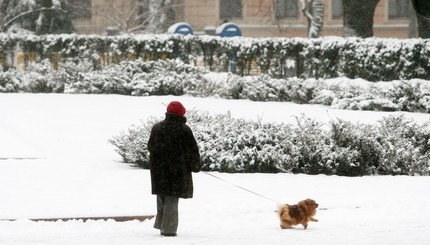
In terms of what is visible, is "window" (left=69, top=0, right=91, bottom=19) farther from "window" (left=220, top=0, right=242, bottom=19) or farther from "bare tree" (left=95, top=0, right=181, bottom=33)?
"window" (left=220, top=0, right=242, bottom=19)

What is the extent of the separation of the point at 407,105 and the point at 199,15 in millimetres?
26659

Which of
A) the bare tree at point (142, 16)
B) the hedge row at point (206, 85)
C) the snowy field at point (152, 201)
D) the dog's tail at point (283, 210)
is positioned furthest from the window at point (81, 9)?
the dog's tail at point (283, 210)

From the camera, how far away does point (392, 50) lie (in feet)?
75.4

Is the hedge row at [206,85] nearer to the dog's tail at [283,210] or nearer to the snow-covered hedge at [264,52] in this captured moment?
the snow-covered hedge at [264,52]

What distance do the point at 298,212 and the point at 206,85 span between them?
13367mm

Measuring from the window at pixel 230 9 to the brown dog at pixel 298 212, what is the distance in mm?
36704

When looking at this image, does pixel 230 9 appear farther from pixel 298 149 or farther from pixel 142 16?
pixel 298 149

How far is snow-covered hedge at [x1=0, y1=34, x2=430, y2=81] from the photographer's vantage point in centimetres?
2297

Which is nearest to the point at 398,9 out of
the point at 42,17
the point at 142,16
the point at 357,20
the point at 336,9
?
the point at 336,9

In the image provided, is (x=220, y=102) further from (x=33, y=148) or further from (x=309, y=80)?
(x=33, y=148)

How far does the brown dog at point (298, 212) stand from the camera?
10.8 meters

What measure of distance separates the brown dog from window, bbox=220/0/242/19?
36704 mm

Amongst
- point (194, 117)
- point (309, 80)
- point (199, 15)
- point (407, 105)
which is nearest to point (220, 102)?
point (309, 80)

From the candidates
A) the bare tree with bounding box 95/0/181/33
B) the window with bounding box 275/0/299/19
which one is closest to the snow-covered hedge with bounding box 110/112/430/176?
the bare tree with bounding box 95/0/181/33
